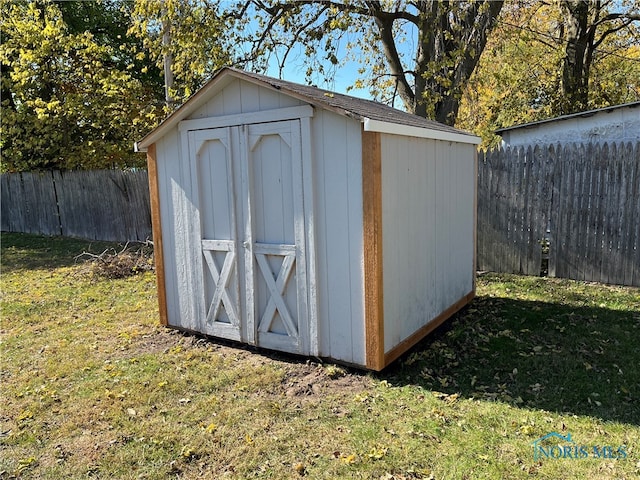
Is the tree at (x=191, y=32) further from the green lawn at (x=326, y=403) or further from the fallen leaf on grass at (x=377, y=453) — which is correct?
the fallen leaf on grass at (x=377, y=453)

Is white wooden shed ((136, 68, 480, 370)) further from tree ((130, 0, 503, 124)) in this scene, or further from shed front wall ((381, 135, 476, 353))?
tree ((130, 0, 503, 124))

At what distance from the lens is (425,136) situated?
171 inches

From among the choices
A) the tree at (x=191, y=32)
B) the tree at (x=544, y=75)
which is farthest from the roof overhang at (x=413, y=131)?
the tree at (x=544, y=75)

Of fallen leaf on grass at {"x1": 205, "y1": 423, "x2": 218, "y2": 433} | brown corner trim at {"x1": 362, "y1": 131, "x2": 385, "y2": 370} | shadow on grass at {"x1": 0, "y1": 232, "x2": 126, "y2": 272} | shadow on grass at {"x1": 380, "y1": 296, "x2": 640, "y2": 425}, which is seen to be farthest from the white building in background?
shadow on grass at {"x1": 0, "y1": 232, "x2": 126, "y2": 272}

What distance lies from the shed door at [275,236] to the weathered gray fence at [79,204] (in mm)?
7682

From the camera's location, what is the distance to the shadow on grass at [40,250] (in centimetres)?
951

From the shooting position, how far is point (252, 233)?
4.34 meters

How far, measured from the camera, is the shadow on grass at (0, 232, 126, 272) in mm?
9508

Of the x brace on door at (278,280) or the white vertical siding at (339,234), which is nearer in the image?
the white vertical siding at (339,234)

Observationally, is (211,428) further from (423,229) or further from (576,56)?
(576,56)

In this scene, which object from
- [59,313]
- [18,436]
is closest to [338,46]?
[59,313]

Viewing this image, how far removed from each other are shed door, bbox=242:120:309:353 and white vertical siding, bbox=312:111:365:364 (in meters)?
0.18

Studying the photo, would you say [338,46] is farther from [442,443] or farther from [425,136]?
[442,443]

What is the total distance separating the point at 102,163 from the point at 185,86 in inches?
244
